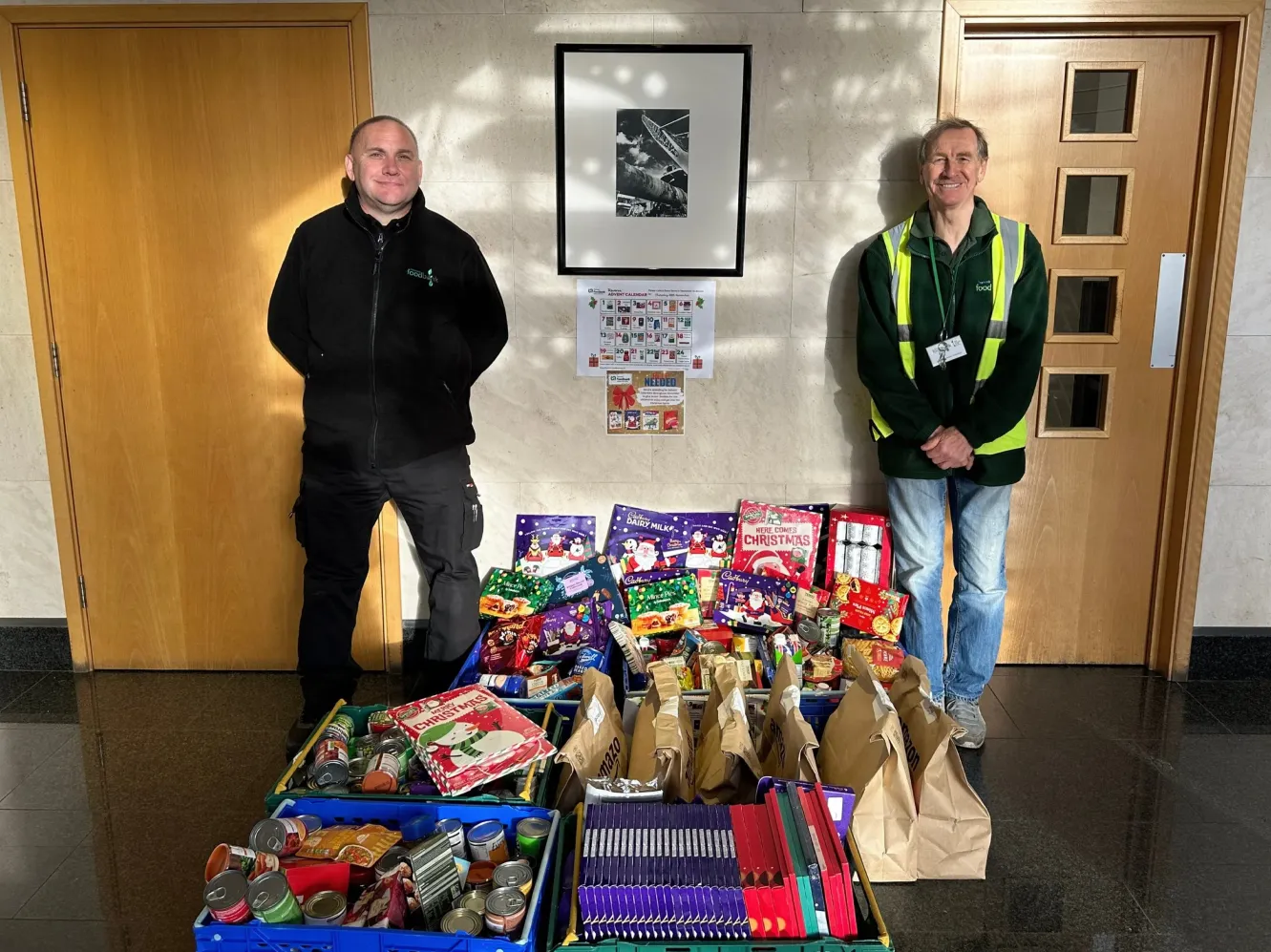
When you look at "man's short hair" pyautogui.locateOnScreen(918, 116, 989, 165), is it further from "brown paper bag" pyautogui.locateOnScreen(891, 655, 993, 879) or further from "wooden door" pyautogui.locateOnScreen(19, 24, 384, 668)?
"wooden door" pyautogui.locateOnScreen(19, 24, 384, 668)

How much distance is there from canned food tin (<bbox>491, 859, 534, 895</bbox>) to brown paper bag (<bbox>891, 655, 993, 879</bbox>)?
0.93m

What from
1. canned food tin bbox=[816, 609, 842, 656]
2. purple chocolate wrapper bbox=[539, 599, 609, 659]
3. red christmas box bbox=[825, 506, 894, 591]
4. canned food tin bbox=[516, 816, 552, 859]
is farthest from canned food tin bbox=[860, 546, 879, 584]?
canned food tin bbox=[516, 816, 552, 859]

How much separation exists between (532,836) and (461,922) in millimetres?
234

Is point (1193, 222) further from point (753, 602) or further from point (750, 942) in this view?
point (750, 942)

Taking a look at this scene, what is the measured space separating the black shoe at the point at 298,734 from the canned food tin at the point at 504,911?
141 centimetres

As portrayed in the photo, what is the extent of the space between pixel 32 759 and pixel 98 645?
2.09 feet

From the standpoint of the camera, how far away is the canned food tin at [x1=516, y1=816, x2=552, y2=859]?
1677 mm

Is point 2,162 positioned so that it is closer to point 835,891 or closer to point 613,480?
point 613,480

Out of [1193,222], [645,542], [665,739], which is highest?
[1193,222]

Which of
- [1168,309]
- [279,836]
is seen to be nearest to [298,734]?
[279,836]

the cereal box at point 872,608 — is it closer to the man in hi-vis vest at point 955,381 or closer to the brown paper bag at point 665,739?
the man in hi-vis vest at point 955,381

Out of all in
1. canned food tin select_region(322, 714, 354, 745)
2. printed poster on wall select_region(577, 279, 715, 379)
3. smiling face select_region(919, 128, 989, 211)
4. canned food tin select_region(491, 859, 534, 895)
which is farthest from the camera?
printed poster on wall select_region(577, 279, 715, 379)

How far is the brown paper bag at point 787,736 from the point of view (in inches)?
72.8

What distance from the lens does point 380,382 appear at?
2738mm
